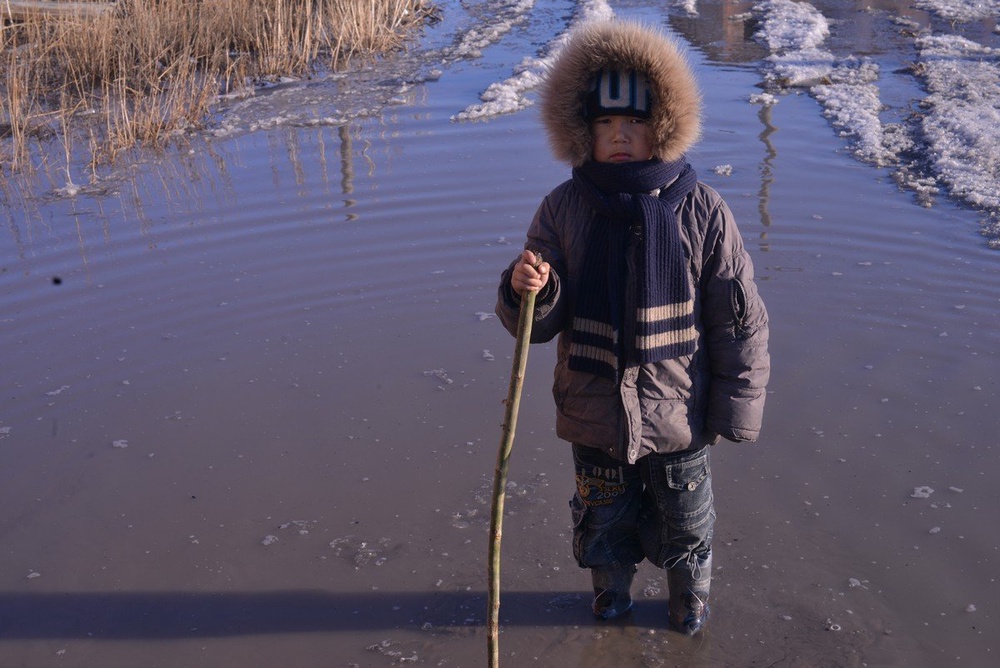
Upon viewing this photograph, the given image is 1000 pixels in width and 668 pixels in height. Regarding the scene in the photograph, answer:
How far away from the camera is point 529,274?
256cm

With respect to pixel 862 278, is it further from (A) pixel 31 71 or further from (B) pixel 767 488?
(A) pixel 31 71

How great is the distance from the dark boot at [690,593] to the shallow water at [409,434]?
7 centimetres

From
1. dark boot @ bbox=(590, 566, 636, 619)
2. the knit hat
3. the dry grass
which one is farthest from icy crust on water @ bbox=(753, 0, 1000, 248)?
the dry grass

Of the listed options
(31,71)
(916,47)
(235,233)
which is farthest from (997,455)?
(31,71)

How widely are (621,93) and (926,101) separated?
6419mm

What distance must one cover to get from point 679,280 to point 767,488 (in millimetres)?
1434

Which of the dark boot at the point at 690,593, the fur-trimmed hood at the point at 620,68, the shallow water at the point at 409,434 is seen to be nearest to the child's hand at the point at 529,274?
the fur-trimmed hood at the point at 620,68

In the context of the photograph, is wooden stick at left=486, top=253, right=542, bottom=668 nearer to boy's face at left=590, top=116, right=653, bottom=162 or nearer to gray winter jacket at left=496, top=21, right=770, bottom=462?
gray winter jacket at left=496, top=21, right=770, bottom=462

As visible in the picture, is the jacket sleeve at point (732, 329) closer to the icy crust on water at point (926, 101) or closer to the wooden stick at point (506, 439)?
the wooden stick at point (506, 439)

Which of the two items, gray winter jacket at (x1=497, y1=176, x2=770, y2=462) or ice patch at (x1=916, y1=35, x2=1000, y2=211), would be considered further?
ice patch at (x1=916, y1=35, x2=1000, y2=211)

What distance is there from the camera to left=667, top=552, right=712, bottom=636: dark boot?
314 centimetres

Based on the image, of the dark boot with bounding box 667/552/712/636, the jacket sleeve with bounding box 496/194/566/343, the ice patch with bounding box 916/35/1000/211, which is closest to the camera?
the jacket sleeve with bounding box 496/194/566/343

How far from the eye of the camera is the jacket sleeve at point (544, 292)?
2775mm

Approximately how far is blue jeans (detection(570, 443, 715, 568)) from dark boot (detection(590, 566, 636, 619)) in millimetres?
44
